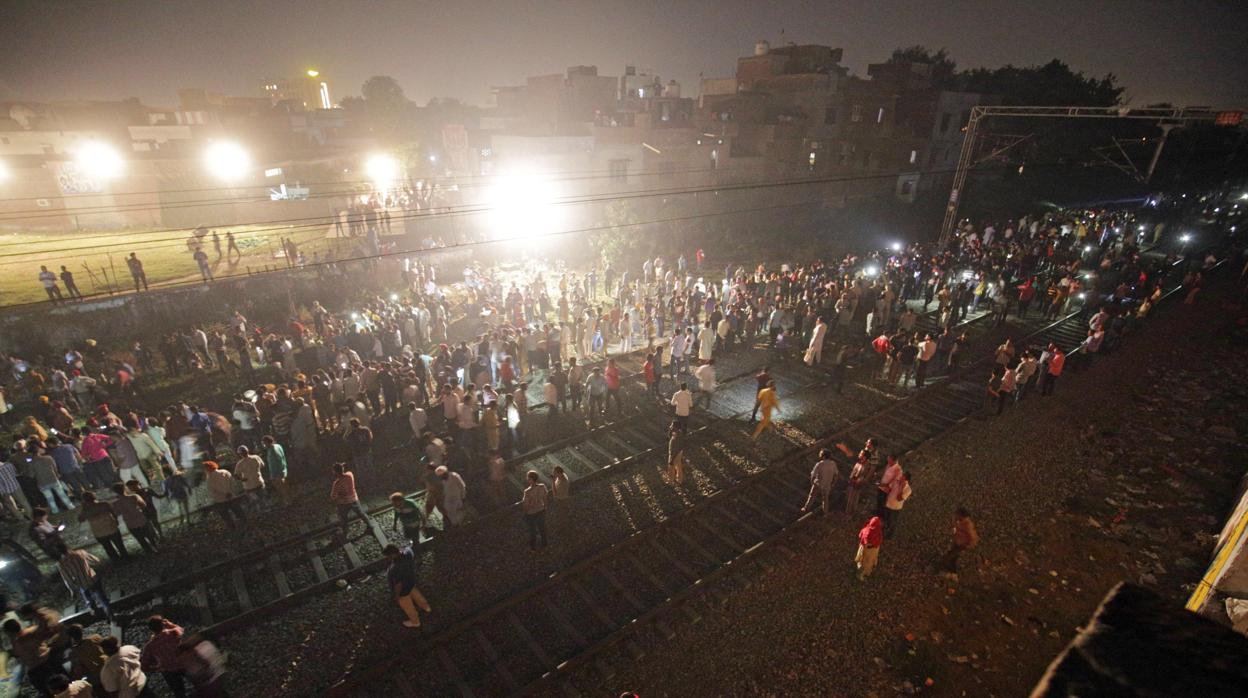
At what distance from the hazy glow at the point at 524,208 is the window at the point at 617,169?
156 inches

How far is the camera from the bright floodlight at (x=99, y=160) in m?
33.1

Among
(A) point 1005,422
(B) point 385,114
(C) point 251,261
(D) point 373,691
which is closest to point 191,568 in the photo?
(D) point 373,691

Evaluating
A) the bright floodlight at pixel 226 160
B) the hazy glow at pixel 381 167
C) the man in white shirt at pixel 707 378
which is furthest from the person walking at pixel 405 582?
the bright floodlight at pixel 226 160

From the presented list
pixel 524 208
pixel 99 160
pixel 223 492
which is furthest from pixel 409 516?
pixel 99 160

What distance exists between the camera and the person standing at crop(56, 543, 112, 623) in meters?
7.43

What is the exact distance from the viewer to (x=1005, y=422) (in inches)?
516

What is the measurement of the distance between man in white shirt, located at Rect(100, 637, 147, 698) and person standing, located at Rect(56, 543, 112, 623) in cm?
197

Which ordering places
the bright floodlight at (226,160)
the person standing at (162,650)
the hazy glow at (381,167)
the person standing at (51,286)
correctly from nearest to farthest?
the person standing at (162,650), the person standing at (51,286), the bright floodlight at (226,160), the hazy glow at (381,167)

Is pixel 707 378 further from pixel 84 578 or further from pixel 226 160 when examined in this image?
pixel 226 160

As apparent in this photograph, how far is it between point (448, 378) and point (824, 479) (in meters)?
8.86

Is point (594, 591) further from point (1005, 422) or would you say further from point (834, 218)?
point (834, 218)

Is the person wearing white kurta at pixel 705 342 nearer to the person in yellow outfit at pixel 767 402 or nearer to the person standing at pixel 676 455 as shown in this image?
the person in yellow outfit at pixel 767 402

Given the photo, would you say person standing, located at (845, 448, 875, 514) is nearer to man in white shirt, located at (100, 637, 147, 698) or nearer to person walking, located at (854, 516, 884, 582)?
person walking, located at (854, 516, 884, 582)

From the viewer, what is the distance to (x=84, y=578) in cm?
752
